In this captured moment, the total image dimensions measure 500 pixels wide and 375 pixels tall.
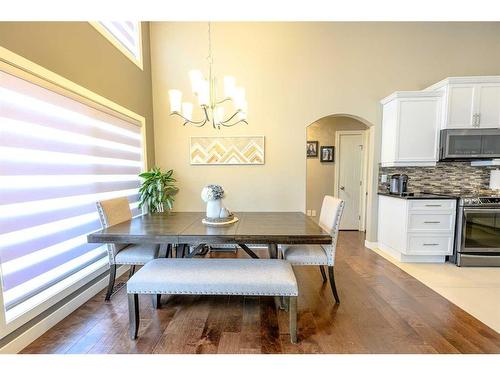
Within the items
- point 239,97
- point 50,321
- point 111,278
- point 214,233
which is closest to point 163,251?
point 111,278

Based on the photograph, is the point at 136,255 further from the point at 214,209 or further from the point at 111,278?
the point at 214,209

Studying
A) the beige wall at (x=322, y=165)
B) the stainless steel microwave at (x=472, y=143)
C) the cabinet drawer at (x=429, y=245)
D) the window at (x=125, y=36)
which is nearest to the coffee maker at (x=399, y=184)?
the stainless steel microwave at (x=472, y=143)

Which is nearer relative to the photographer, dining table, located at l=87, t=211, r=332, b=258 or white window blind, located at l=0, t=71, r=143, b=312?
white window blind, located at l=0, t=71, r=143, b=312

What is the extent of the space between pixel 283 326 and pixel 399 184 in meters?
2.62

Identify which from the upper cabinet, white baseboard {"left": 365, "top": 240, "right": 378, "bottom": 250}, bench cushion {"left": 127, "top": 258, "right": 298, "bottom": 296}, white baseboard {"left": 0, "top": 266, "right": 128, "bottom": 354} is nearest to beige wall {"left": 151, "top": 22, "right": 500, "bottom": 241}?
white baseboard {"left": 365, "top": 240, "right": 378, "bottom": 250}

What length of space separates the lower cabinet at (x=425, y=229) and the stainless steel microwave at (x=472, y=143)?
0.64 m

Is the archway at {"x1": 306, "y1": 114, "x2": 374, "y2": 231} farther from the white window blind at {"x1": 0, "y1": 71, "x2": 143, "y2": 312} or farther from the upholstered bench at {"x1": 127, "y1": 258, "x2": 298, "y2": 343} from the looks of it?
the white window blind at {"x1": 0, "y1": 71, "x2": 143, "y2": 312}

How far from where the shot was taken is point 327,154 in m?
4.62

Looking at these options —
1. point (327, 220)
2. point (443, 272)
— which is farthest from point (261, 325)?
point (443, 272)

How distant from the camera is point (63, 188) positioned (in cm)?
190

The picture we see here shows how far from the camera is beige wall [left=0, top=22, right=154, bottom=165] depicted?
1536mm

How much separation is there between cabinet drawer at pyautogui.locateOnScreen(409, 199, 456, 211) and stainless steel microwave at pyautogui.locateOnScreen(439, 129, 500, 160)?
586mm
